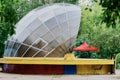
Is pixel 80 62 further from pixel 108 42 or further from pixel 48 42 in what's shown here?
pixel 108 42

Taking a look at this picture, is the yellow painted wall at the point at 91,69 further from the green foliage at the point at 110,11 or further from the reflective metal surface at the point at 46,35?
the green foliage at the point at 110,11

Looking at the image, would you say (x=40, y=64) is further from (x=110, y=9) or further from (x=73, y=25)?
(x=110, y=9)

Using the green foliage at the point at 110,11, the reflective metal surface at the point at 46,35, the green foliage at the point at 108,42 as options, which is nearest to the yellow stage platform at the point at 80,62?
the reflective metal surface at the point at 46,35

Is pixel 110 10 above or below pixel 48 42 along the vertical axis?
above

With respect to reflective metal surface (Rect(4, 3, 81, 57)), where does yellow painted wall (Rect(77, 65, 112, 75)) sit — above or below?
below

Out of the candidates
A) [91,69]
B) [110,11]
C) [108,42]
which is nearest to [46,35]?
[91,69]

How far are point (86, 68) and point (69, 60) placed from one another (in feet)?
5.63

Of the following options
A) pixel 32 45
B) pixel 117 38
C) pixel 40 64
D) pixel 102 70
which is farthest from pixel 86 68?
pixel 117 38

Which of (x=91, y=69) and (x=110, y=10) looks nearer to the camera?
(x=110, y=10)

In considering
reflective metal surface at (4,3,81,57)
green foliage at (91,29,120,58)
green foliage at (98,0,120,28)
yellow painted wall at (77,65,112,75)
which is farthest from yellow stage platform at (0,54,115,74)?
green foliage at (98,0,120,28)

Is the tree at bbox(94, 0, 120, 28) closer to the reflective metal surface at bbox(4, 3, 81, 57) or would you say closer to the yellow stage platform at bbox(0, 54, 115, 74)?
the yellow stage platform at bbox(0, 54, 115, 74)

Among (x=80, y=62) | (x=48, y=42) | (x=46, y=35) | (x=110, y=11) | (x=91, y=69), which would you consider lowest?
(x=91, y=69)

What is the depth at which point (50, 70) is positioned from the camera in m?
23.6

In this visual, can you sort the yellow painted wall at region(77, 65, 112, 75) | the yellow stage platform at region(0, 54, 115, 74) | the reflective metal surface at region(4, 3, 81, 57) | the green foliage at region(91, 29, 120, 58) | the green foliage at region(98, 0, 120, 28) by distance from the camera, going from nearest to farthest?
1. the green foliage at region(98, 0, 120, 28)
2. the yellow stage platform at region(0, 54, 115, 74)
3. the yellow painted wall at region(77, 65, 112, 75)
4. the reflective metal surface at region(4, 3, 81, 57)
5. the green foliage at region(91, 29, 120, 58)
